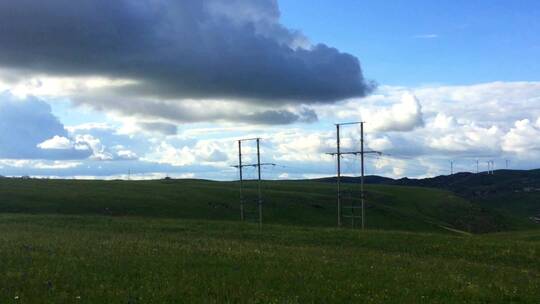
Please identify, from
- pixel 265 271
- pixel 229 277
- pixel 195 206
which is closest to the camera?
pixel 229 277

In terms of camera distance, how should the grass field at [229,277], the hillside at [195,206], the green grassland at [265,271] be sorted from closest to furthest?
the grass field at [229,277], the green grassland at [265,271], the hillside at [195,206]

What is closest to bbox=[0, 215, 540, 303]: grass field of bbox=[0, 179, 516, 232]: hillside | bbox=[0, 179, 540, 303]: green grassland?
bbox=[0, 179, 540, 303]: green grassland

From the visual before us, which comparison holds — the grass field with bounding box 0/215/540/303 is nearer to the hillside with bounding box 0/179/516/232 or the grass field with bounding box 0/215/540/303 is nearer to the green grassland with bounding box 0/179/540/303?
the green grassland with bounding box 0/179/540/303

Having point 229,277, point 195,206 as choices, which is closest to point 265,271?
point 229,277

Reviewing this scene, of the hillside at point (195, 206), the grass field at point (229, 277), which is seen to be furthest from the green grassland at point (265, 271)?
the hillside at point (195, 206)

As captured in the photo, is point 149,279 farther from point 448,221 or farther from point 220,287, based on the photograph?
point 448,221

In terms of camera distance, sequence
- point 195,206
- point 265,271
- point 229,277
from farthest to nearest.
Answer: point 195,206
point 265,271
point 229,277

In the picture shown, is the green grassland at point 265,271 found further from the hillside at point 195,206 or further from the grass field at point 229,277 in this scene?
the hillside at point 195,206

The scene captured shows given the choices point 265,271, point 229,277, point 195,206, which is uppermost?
point 229,277

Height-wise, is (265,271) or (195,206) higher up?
(265,271)

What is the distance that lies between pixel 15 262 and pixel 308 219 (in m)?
88.8

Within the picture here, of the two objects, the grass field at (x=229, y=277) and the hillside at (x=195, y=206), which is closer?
the grass field at (x=229, y=277)

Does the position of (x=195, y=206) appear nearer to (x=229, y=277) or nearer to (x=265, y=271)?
(x=265, y=271)

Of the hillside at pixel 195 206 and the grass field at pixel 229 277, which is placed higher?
the grass field at pixel 229 277
